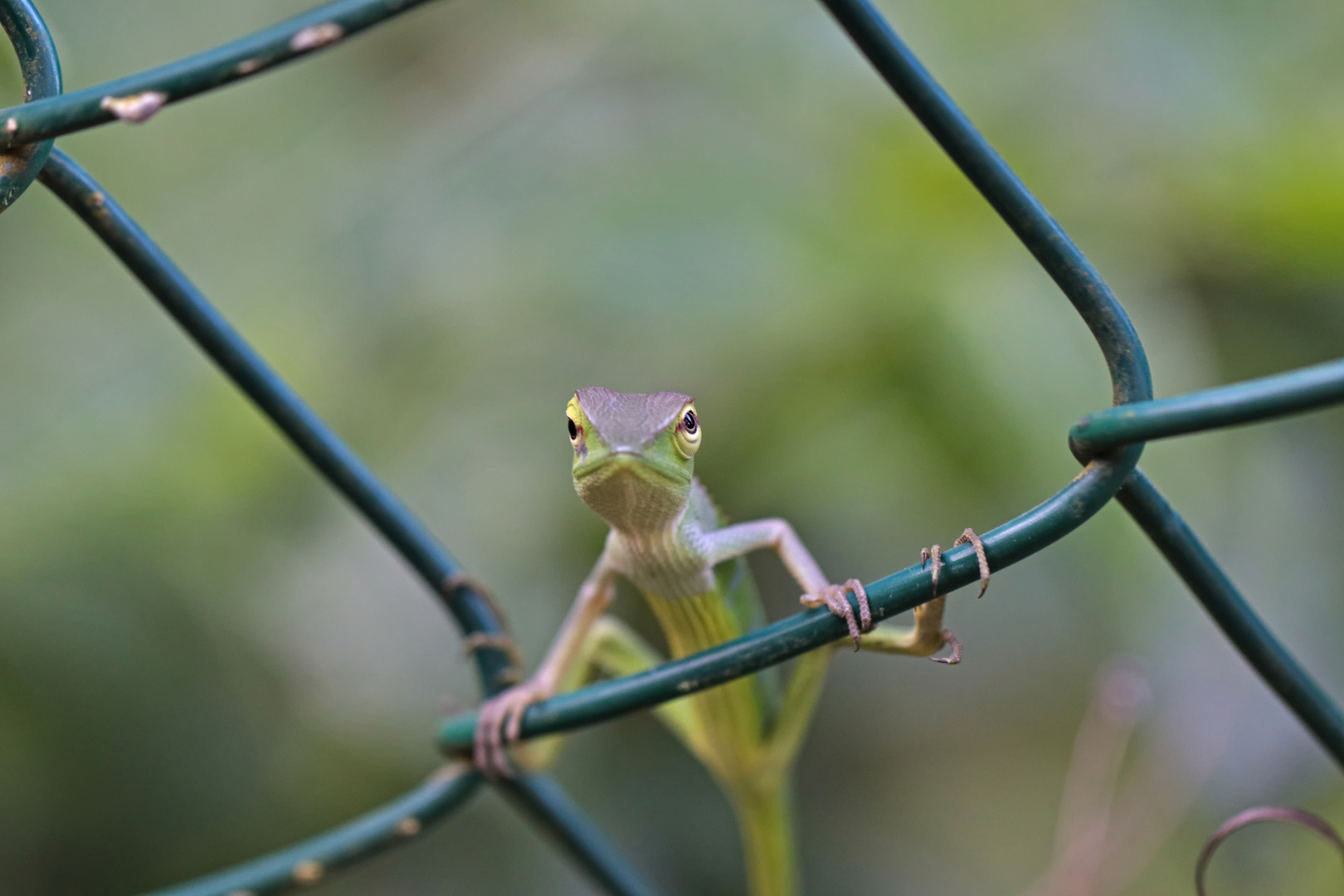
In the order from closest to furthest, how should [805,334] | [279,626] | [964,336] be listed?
[964,336], [805,334], [279,626]

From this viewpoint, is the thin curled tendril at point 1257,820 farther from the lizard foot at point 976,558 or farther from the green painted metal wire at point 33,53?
the green painted metal wire at point 33,53

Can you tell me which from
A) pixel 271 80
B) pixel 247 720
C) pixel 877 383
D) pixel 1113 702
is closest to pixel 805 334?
pixel 877 383

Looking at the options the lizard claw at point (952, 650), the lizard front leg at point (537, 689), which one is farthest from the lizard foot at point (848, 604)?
the lizard front leg at point (537, 689)

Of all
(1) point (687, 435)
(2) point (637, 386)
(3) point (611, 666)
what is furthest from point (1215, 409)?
(2) point (637, 386)

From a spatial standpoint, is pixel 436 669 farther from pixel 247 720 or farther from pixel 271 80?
pixel 271 80

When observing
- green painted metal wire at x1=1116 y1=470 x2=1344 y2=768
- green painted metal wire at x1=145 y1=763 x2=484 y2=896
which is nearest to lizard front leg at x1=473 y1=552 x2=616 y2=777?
green painted metal wire at x1=145 y1=763 x2=484 y2=896

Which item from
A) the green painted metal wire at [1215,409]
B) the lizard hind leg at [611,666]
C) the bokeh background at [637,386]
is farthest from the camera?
the bokeh background at [637,386]
